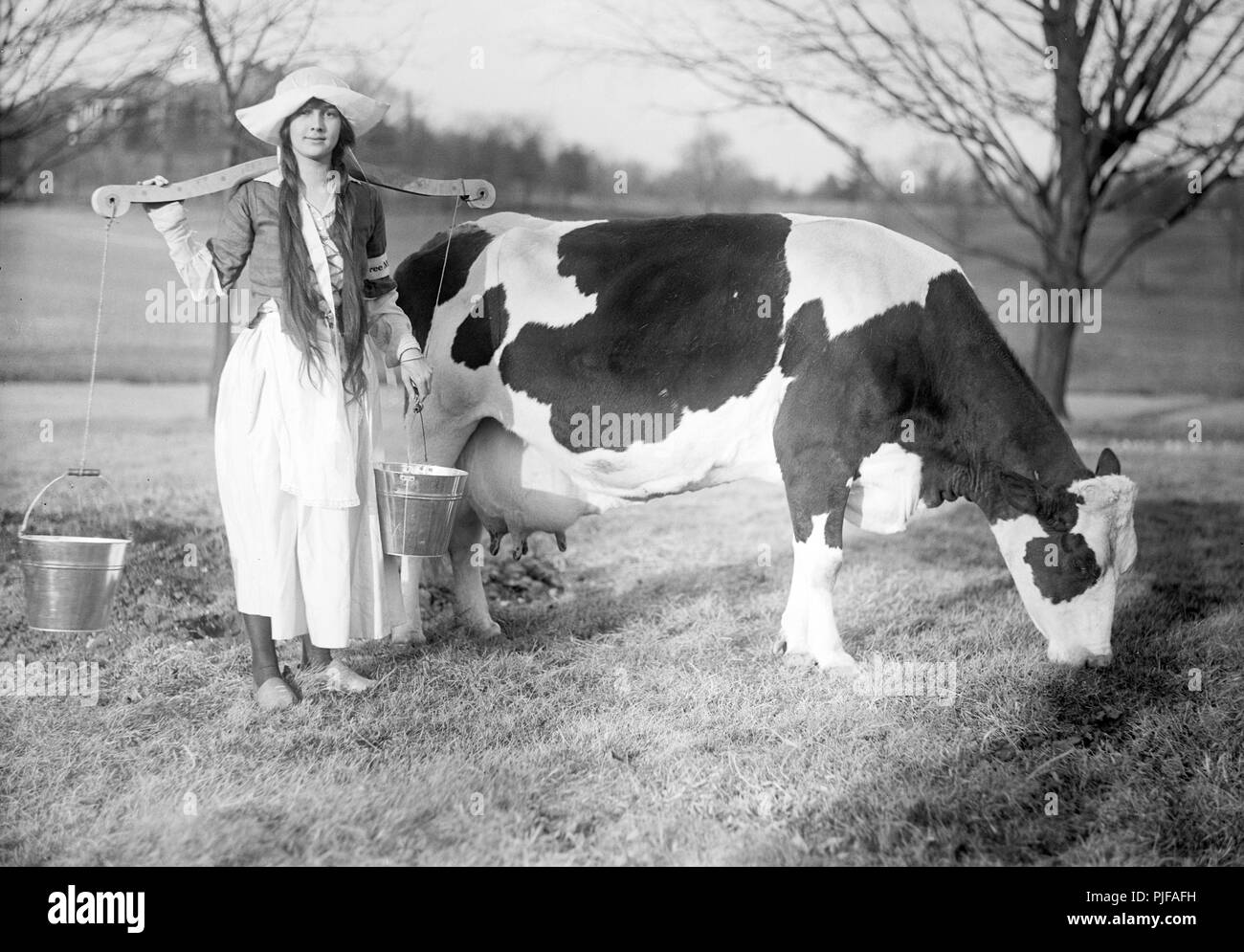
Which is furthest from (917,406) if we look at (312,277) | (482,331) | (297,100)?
(297,100)

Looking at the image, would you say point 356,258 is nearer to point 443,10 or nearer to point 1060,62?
point 443,10

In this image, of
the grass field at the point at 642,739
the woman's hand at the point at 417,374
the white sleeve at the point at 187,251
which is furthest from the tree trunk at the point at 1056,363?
the white sleeve at the point at 187,251

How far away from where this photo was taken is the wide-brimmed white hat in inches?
155

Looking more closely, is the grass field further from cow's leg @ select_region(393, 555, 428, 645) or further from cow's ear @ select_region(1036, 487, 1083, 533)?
cow's ear @ select_region(1036, 487, 1083, 533)

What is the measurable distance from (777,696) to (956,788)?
2.88 ft

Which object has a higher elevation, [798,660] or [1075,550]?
[1075,550]

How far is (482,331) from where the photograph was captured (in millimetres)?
5043

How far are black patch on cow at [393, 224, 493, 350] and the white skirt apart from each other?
1149 mm

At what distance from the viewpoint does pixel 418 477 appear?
4113 mm

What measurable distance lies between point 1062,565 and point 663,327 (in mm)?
1947

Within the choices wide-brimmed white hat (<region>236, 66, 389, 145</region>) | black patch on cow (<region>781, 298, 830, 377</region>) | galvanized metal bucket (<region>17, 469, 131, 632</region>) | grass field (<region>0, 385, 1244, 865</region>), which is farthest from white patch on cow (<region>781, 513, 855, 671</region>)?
galvanized metal bucket (<region>17, 469, 131, 632</region>)

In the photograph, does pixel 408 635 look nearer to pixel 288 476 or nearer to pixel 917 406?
pixel 288 476

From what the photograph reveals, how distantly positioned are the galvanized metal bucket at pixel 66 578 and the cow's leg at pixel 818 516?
8.44ft
